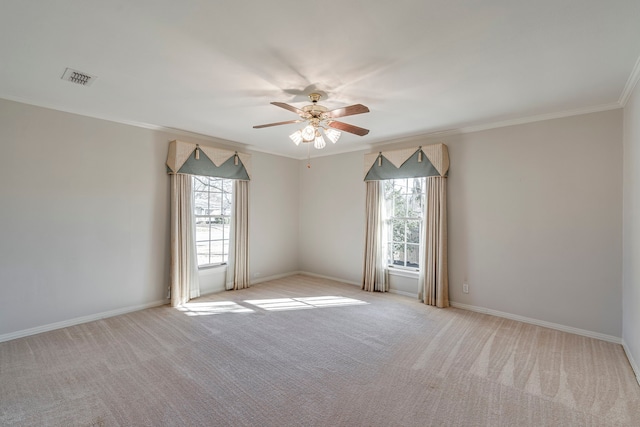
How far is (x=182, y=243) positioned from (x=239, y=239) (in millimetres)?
1062

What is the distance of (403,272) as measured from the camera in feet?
15.9

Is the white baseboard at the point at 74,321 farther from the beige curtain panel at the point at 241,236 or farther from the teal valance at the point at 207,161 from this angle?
the teal valance at the point at 207,161

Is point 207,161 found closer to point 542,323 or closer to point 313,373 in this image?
point 313,373

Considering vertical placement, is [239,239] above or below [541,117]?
below

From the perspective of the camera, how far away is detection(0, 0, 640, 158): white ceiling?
170 cm

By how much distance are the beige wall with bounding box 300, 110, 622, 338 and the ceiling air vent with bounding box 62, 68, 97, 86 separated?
4.22 metres

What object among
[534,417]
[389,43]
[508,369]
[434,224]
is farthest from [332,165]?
[534,417]

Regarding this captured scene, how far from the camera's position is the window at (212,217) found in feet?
15.8

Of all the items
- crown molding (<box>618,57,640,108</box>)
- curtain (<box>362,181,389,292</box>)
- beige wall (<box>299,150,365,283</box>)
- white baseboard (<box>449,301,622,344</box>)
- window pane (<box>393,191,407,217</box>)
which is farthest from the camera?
beige wall (<box>299,150,365,283</box>)

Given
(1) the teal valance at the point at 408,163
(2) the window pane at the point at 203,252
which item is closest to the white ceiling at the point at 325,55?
(1) the teal valance at the point at 408,163

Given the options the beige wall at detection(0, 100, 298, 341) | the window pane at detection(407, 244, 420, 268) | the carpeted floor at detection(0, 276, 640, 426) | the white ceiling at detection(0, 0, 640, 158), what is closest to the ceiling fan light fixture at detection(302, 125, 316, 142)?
the white ceiling at detection(0, 0, 640, 158)

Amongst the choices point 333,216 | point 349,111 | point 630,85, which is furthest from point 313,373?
point 630,85

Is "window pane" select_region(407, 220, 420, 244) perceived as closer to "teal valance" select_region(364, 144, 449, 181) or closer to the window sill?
the window sill

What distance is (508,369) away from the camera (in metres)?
2.61
